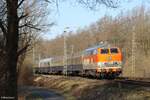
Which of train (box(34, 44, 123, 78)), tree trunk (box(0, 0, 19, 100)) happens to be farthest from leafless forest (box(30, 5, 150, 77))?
tree trunk (box(0, 0, 19, 100))

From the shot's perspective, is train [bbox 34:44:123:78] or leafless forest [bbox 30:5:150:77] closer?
train [bbox 34:44:123:78]

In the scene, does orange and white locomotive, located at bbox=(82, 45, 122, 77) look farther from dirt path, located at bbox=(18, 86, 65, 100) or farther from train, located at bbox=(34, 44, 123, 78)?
dirt path, located at bbox=(18, 86, 65, 100)

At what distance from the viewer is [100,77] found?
42.5 meters

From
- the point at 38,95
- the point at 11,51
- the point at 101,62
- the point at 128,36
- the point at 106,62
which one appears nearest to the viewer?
the point at 11,51

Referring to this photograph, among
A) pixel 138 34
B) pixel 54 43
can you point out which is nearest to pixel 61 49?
pixel 54 43

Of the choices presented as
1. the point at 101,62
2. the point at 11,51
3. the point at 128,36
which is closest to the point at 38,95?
the point at 101,62

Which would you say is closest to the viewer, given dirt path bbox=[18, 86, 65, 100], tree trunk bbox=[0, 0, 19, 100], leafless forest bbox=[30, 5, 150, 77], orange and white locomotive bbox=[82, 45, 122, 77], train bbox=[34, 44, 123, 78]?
tree trunk bbox=[0, 0, 19, 100]

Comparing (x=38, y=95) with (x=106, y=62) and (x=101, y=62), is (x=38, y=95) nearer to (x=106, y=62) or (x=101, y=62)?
(x=101, y=62)

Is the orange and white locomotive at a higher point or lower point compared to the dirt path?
higher

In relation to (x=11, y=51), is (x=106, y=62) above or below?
above

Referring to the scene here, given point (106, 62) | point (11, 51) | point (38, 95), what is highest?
point (106, 62)

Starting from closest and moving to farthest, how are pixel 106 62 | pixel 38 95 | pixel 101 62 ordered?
pixel 38 95 → pixel 101 62 → pixel 106 62

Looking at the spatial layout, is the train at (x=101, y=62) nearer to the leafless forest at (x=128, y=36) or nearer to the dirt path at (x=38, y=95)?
the dirt path at (x=38, y=95)

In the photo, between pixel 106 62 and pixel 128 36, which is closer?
pixel 106 62
